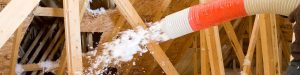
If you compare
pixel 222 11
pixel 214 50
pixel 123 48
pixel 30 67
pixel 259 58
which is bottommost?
pixel 30 67

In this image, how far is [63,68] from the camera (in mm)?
3850

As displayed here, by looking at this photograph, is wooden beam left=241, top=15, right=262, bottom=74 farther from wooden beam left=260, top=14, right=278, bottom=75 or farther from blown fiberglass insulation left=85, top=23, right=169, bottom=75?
blown fiberglass insulation left=85, top=23, right=169, bottom=75

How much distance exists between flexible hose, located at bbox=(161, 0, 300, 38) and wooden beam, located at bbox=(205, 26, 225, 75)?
1.65 ft

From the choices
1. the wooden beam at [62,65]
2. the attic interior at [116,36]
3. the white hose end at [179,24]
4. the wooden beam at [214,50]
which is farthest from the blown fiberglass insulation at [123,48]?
the white hose end at [179,24]

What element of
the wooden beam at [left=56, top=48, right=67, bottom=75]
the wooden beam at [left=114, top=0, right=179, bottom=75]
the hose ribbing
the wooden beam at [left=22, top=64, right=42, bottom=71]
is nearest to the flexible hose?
the hose ribbing

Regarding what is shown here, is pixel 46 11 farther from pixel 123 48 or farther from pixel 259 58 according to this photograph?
pixel 259 58

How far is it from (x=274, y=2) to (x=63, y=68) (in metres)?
2.48

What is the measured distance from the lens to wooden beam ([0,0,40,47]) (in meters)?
1.77

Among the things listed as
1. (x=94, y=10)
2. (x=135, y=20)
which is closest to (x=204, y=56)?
(x=135, y=20)

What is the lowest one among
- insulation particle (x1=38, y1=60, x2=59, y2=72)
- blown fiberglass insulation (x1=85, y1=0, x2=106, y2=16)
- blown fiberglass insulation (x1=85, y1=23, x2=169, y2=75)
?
insulation particle (x1=38, y1=60, x2=59, y2=72)

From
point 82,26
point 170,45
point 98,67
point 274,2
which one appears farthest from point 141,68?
point 274,2

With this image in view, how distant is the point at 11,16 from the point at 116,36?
6.70 ft

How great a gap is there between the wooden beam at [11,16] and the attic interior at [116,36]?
0.37m

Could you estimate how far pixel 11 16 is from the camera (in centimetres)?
179
